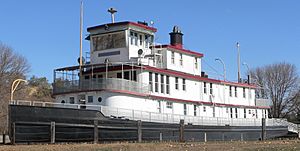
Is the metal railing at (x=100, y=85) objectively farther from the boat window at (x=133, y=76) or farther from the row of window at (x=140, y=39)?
the row of window at (x=140, y=39)

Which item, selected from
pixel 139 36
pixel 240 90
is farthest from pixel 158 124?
pixel 240 90

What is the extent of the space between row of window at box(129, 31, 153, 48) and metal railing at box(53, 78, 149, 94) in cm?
416

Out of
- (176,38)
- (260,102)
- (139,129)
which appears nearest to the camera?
(139,129)

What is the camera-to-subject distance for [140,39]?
36906 mm

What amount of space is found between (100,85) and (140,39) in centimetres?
692

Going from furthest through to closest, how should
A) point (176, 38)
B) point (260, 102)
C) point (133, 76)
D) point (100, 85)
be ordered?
point (260, 102)
point (176, 38)
point (133, 76)
point (100, 85)

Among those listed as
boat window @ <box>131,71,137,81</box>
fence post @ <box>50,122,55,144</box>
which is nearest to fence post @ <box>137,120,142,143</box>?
boat window @ <box>131,71,137,81</box>

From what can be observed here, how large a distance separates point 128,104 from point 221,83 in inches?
506

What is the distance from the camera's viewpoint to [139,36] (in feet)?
121

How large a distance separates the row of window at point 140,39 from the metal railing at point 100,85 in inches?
164

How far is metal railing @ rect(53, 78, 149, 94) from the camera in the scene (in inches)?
1231

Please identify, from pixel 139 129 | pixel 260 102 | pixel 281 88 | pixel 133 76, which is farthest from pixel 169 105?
pixel 281 88

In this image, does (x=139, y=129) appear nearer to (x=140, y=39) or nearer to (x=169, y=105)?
(x=169, y=105)

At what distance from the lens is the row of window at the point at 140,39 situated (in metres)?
36.2
